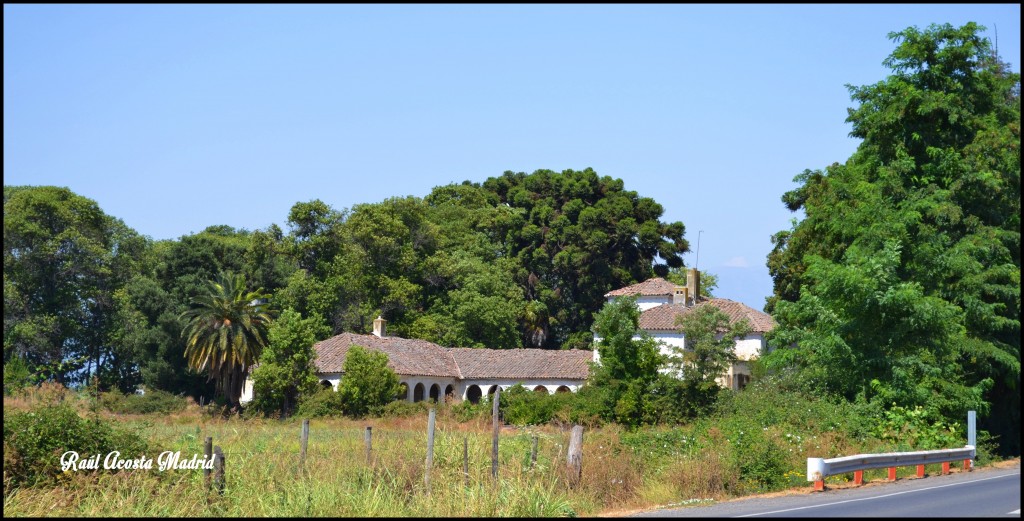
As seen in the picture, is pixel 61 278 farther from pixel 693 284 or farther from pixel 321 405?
pixel 693 284

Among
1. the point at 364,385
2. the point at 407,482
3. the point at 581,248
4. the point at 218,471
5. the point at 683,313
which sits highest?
the point at 581,248

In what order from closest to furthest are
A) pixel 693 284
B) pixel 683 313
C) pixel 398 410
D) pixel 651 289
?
1. pixel 398 410
2. pixel 683 313
3. pixel 693 284
4. pixel 651 289

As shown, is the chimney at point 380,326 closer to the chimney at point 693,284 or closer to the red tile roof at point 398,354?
the red tile roof at point 398,354

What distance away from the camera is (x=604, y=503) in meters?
19.4

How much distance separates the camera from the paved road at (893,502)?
15.2 metres

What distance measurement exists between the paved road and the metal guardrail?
12.9 inches

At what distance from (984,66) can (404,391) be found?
120ft

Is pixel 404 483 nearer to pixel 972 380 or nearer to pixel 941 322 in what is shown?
pixel 941 322

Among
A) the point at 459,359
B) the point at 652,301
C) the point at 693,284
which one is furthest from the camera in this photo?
the point at 652,301

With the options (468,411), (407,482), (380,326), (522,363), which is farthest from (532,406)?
(407,482)

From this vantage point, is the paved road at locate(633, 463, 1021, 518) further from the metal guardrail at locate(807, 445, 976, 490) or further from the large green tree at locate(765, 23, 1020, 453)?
the large green tree at locate(765, 23, 1020, 453)

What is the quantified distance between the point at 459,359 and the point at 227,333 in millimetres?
16938

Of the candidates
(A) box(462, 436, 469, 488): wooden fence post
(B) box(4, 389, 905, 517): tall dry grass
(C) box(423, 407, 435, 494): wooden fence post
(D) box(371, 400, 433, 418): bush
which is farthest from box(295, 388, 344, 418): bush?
(C) box(423, 407, 435, 494): wooden fence post

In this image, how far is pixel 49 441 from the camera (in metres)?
17.6
